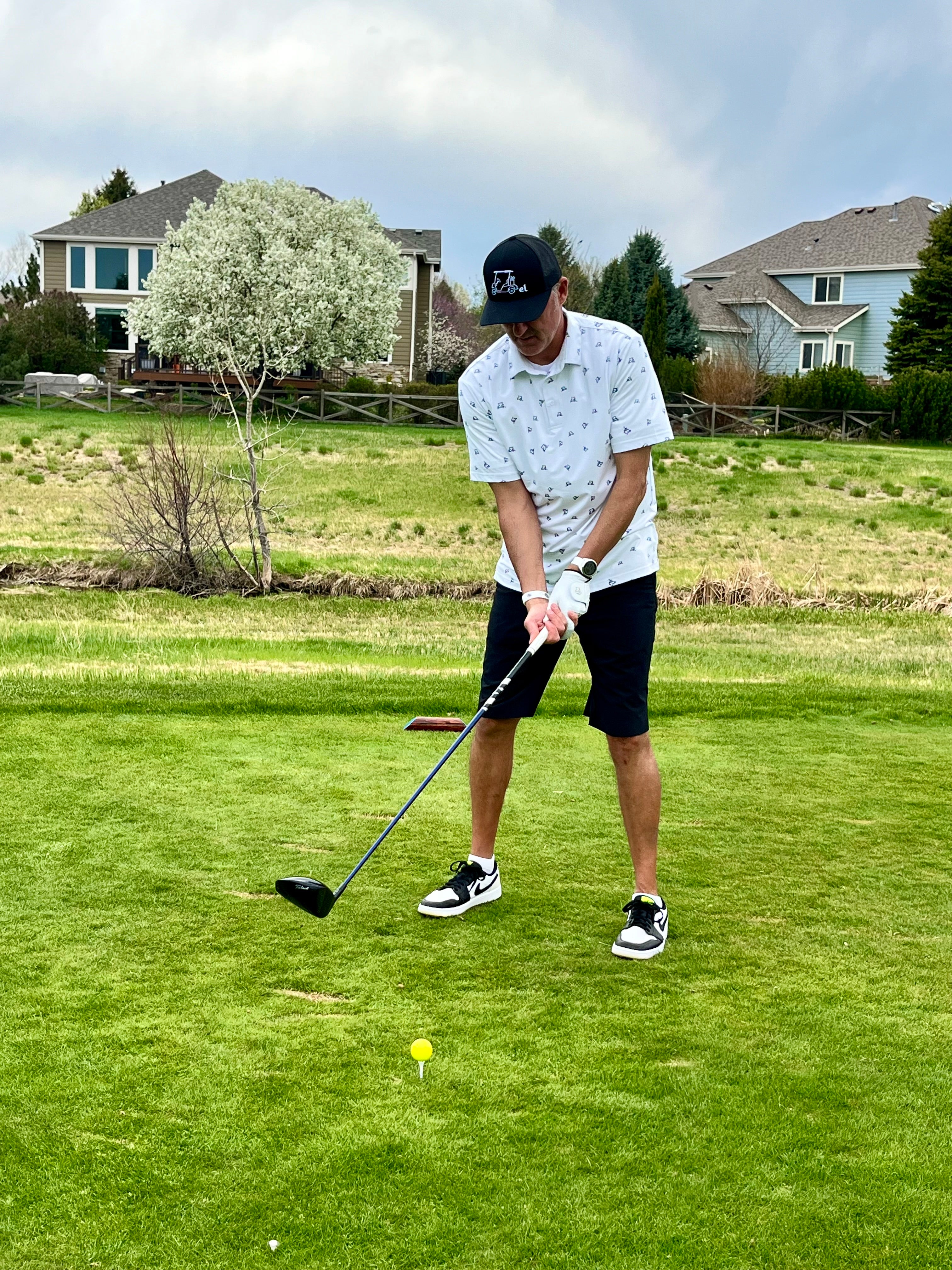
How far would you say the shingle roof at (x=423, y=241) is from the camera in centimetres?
4662

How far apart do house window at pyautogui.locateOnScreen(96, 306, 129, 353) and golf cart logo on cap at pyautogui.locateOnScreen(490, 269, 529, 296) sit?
44.3m

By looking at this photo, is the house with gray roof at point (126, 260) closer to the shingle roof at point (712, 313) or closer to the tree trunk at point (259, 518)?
the shingle roof at point (712, 313)

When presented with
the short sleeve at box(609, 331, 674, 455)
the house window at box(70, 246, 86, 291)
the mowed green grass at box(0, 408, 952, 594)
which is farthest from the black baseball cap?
the house window at box(70, 246, 86, 291)

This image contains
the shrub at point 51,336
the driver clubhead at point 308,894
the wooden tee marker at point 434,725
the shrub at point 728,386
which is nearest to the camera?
the driver clubhead at point 308,894

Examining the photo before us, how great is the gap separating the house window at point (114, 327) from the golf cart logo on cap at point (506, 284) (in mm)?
44253

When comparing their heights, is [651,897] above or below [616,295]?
below

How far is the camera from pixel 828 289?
47062mm

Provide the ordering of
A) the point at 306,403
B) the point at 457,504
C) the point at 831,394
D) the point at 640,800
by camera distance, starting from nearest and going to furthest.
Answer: the point at 640,800 < the point at 457,504 < the point at 306,403 < the point at 831,394

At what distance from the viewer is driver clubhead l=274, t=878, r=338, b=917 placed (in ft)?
11.1

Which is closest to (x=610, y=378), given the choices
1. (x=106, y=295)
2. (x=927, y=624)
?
(x=927, y=624)

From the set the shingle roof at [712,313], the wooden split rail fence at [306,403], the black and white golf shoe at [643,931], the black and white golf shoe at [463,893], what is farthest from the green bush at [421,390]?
the black and white golf shoe at [643,931]

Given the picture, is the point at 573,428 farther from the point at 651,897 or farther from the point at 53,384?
the point at 53,384

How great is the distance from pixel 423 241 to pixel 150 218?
9.82 m

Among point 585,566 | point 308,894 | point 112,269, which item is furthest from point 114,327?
point 308,894
